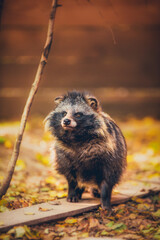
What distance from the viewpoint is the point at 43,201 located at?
3449 mm

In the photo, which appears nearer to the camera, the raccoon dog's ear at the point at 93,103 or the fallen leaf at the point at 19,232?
the fallen leaf at the point at 19,232

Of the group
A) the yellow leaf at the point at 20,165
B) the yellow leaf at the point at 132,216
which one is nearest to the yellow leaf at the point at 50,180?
the yellow leaf at the point at 20,165

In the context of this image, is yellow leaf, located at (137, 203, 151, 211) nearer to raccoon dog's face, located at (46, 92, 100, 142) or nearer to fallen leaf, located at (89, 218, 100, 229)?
fallen leaf, located at (89, 218, 100, 229)

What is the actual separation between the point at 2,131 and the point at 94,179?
3.97m

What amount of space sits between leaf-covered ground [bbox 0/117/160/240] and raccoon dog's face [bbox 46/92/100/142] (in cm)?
86

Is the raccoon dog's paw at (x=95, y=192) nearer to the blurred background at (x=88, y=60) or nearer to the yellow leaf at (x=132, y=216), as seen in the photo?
the yellow leaf at (x=132, y=216)

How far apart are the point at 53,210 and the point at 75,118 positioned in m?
0.99

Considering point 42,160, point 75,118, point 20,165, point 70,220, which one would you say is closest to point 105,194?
point 70,220

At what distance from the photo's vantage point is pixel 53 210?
3107mm

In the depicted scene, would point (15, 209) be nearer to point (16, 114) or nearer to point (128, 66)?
point (16, 114)

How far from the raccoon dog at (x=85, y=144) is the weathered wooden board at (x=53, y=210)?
6.3 inches

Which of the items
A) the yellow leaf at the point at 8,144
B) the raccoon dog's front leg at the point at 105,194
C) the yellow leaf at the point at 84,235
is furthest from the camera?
the yellow leaf at the point at 8,144

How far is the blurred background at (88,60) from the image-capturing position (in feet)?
26.6

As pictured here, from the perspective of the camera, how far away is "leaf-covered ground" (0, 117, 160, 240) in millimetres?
2832
